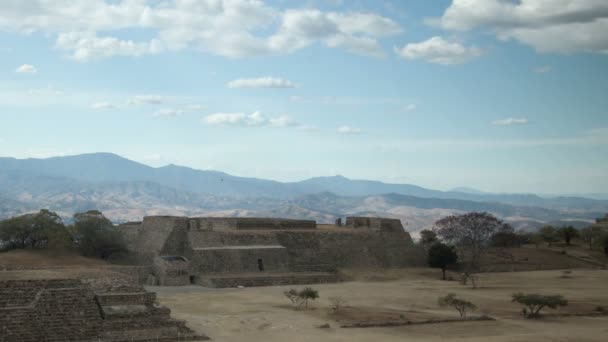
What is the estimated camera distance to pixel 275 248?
45.8 metres

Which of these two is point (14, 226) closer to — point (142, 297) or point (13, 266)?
point (13, 266)

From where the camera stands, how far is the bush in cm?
3234

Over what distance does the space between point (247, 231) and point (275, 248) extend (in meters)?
2.95

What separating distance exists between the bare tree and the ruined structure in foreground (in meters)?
3.69

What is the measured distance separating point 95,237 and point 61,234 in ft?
7.95

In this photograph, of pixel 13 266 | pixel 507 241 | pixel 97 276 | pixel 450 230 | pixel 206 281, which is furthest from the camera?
pixel 507 241

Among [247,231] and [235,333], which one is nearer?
[235,333]

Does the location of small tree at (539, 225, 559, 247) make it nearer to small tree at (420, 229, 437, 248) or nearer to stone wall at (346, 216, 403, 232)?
small tree at (420, 229, 437, 248)

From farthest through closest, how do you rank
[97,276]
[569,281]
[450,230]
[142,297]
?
[450,230] < [569,281] < [97,276] < [142,297]

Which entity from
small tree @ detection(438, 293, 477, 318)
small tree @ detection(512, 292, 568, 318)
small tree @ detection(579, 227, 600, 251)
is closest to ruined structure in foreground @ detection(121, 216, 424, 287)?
small tree @ detection(438, 293, 477, 318)

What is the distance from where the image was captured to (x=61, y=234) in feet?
141

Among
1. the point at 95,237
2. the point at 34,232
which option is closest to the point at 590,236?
the point at 95,237

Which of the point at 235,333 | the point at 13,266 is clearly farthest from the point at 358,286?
the point at 13,266

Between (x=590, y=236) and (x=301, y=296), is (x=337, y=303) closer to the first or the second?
(x=301, y=296)
